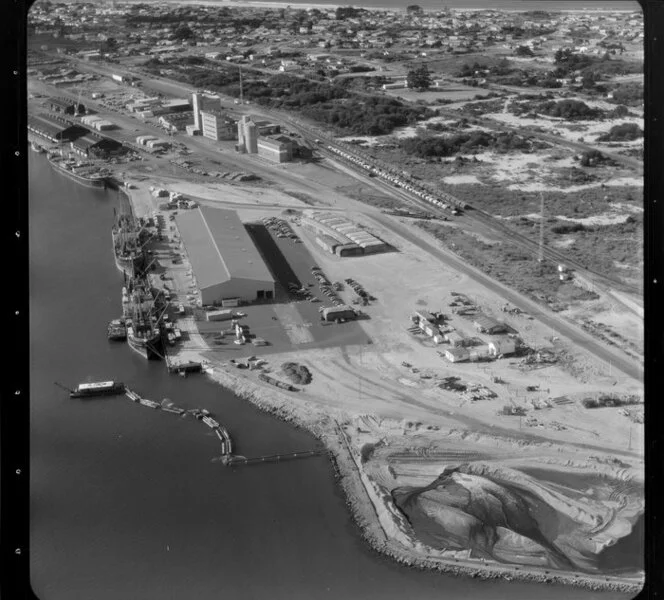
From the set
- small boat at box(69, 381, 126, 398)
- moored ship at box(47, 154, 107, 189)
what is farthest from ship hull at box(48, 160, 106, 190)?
small boat at box(69, 381, 126, 398)

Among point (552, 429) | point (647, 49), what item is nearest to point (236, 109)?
point (552, 429)

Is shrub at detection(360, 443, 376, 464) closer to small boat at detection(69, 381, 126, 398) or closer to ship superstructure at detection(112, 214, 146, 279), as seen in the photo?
small boat at detection(69, 381, 126, 398)

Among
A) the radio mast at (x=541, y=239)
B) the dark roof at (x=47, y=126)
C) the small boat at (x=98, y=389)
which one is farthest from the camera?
the dark roof at (x=47, y=126)

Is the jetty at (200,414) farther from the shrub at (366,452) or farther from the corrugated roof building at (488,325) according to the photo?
the corrugated roof building at (488,325)

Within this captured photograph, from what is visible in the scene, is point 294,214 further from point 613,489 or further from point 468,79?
point 613,489

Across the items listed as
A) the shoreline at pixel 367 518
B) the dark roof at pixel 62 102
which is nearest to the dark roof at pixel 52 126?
the dark roof at pixel 62 102

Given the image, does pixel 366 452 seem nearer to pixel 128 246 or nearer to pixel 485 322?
pixel 485 322

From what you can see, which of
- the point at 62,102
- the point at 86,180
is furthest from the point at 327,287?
the point at 62,102
